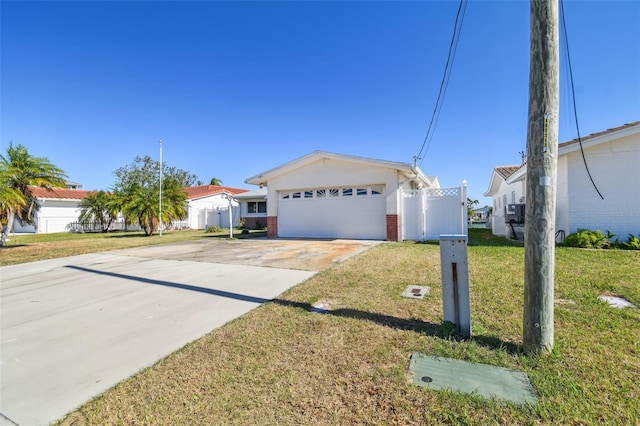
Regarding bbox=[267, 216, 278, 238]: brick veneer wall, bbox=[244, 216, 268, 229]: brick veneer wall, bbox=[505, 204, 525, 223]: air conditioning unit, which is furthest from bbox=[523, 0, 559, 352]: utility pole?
bbox=[244, 216, 268, 229]: brick veneer wall

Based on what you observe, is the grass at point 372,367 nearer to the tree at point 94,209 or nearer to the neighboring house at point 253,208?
the neighboring house at point 253,208

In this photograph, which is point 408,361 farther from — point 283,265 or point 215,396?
point 283,265

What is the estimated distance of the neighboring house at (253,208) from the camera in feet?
78.7

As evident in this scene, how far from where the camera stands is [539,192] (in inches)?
101

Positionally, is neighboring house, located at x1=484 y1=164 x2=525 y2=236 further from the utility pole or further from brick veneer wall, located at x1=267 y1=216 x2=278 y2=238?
the utility pole

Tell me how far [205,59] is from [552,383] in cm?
1480

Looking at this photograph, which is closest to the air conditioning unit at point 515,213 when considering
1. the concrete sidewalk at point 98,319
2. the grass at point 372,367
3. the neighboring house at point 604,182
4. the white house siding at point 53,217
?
the neighboring house at point 604,182

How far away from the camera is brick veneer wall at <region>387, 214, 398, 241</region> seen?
1167 cm

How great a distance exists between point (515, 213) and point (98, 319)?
1422cm

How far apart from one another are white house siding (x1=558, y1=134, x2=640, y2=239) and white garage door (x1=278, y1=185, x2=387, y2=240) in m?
6.69

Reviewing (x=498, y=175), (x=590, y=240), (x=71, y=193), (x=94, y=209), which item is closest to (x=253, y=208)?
(x=94, y=209)

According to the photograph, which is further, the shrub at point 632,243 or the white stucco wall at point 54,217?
the white stucco wall at point 54,217

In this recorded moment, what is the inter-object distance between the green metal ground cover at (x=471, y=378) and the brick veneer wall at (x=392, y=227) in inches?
368

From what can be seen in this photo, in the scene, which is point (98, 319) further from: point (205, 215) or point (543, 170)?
point (205, 215)
